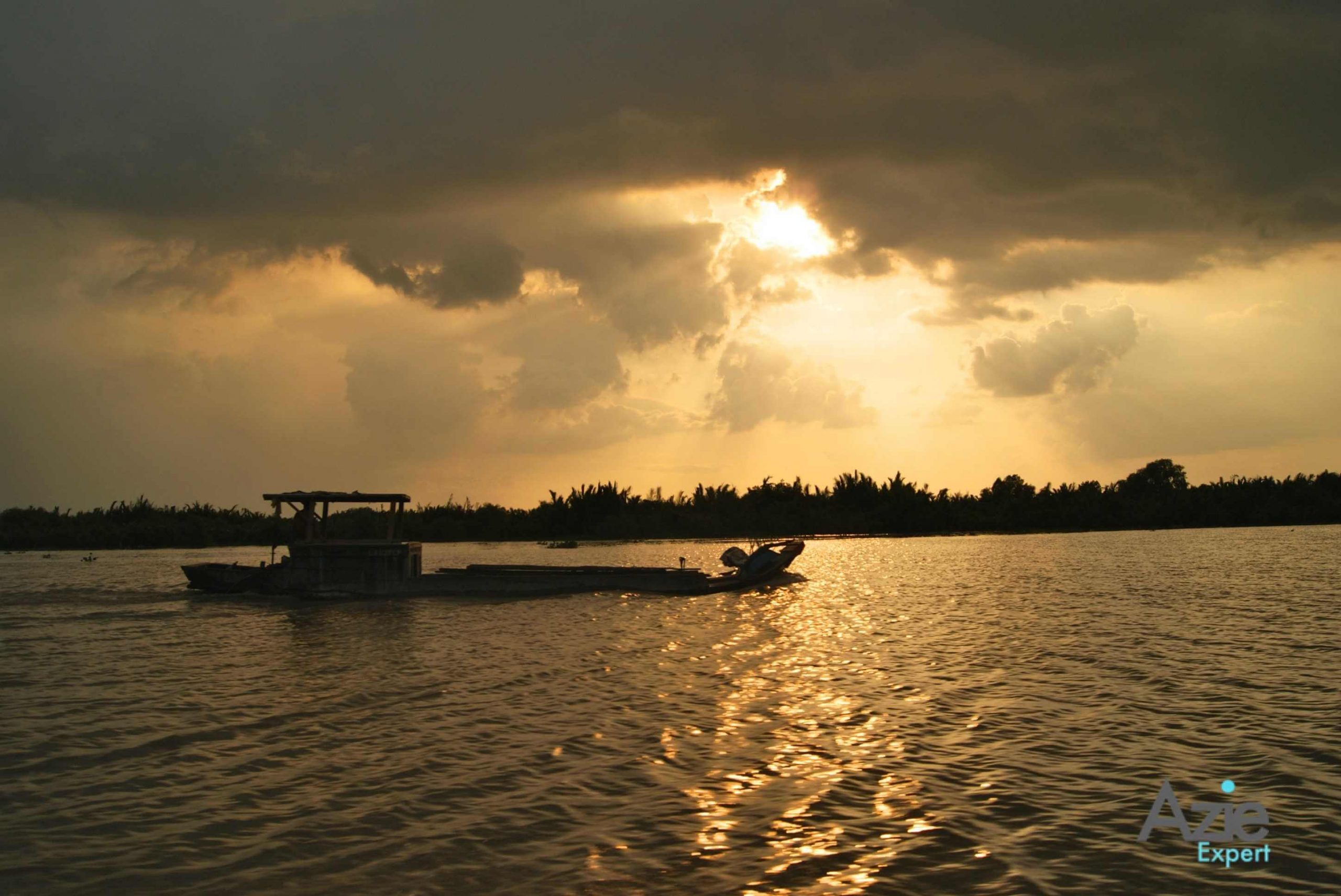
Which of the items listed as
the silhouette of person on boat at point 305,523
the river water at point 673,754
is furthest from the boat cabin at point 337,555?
the river water at point 673,754

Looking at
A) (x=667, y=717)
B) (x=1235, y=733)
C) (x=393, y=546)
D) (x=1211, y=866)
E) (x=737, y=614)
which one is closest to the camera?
(x=1211, y=866)

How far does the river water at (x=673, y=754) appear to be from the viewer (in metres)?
8.75

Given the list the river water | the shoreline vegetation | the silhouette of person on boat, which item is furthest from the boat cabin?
the shoreline vegetation

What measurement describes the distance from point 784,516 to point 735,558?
73.3m

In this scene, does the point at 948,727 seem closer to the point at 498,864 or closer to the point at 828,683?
the point at 828,683

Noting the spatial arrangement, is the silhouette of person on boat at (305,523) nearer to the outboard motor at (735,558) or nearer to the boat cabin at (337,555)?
the boat cabin at (337,555)

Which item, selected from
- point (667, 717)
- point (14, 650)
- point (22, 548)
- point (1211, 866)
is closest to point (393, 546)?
point (14, 650)

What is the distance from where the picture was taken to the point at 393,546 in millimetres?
37625

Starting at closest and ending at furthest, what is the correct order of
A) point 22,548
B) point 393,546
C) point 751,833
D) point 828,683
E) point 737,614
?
1. point 751,833
2. point 828,683
3. point 737,614
4. point 393,546
5. point 22,548

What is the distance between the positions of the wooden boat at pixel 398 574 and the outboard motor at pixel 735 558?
0.05 meters

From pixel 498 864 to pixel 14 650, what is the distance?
72.9ft

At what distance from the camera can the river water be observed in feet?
28.7

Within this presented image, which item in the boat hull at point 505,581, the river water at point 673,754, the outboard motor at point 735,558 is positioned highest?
the outboard motor at point 735,558

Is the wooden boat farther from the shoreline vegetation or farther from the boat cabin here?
the shoreline vegetation
